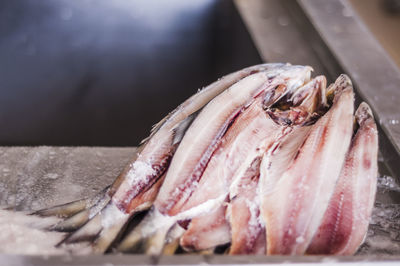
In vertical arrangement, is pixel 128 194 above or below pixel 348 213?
above

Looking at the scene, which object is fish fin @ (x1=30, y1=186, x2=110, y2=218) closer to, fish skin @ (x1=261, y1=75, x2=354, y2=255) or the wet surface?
the wet surface

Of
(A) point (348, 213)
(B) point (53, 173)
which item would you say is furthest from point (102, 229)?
(A) point (348, 213)

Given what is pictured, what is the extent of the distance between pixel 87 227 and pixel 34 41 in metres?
1.89

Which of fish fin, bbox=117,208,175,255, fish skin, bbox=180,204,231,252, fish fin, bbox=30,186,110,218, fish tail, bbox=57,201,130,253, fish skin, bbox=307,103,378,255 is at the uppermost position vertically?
fish fin, bbox=30,186,110,218

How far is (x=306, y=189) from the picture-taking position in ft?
3.74

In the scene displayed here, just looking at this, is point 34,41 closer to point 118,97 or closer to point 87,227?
point 118,97

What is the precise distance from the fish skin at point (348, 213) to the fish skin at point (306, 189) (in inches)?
1.5

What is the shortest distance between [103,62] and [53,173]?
1.38 m

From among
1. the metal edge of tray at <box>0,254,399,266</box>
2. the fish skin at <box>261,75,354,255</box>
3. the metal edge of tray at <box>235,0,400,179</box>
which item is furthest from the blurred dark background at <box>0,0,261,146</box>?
the metal edge of tray at <box>0,254,399,266</box>

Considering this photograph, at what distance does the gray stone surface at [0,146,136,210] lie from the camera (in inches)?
56.7

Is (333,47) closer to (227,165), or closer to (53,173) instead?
(227,165)

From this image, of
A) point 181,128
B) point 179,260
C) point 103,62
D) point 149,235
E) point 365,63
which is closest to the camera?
point 179,260

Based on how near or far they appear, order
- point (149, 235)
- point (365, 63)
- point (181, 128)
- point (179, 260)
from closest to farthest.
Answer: point (179, 260) → point (149, 235) → point (181, 128) → point (365, 63)

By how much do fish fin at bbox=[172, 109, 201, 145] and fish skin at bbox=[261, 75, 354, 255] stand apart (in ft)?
0.75
